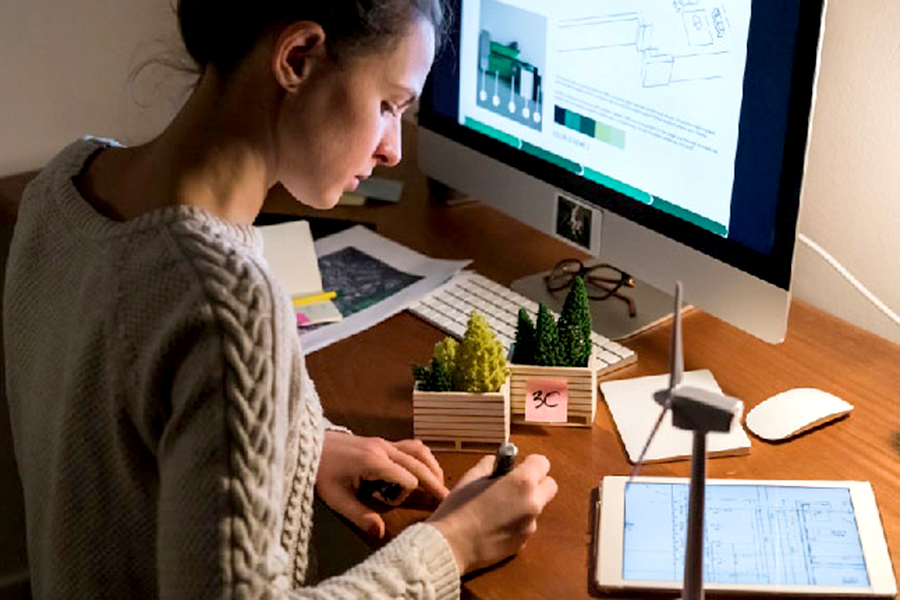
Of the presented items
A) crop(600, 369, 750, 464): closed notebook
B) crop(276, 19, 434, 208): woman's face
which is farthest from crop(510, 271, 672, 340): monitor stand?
crop(276, 19, 434, 208): woman's face

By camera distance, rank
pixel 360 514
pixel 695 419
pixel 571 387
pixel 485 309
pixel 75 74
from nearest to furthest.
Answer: pixel 695 419 < pixel 360 514 < pixel 571 387 < pixel 485 309 < pixel 75 74

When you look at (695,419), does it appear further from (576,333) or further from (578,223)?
(578,223)

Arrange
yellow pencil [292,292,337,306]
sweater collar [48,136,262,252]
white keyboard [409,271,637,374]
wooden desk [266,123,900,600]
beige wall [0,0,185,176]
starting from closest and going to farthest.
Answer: sweater collar [48,136,262,252]
wooden desk [266,123,900,600]
white keyboard [409,271,637,374]
yellow pencil [292,292,337,306]
beige wall [0,0,185,176]

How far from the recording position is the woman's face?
3.51 ft

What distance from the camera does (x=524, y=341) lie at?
51.7 inches

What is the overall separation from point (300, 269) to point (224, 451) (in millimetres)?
688

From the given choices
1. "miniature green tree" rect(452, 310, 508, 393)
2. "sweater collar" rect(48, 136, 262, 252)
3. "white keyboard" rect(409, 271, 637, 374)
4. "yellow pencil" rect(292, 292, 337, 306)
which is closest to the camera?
"sweater collar" rect(48, 136, 262, 252)

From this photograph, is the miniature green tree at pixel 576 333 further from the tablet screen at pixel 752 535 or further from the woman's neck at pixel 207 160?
the woman's neck at pixel 207 160

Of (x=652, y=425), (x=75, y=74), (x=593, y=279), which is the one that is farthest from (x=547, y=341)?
(x=75, y=74)

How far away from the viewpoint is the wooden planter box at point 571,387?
1.29m

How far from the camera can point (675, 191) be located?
138 centimetres

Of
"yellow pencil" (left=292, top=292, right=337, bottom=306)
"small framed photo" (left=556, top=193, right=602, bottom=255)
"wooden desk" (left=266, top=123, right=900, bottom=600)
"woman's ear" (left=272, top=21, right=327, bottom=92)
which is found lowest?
"wooden desk" (left=266, top=123, right=900, bottom=600)

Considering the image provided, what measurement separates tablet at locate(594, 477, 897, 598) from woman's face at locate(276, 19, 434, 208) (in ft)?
1.27

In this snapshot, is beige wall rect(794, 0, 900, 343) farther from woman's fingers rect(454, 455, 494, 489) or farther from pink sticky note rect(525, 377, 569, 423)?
woman's fingers rect(454, 455, 494, 489)
